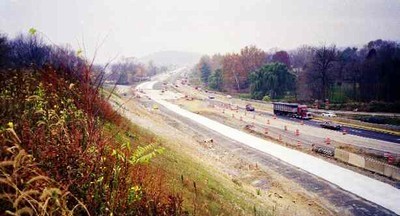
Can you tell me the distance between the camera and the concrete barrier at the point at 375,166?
29.9 m

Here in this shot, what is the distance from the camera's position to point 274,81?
303 feet

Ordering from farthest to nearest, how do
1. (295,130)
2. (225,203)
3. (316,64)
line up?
(316,64)
(295,130)
(225,203)

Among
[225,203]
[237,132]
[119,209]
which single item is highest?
[119,209]

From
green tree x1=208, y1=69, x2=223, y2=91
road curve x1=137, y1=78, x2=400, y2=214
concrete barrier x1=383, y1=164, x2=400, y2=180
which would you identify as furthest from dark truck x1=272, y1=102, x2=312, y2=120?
green tree x1=208, y1=69, x2=223, y2=91

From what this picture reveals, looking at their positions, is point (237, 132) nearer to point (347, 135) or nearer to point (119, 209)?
point (347, 135)

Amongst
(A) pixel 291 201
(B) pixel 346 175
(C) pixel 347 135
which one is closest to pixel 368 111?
(C) pixel 347 135

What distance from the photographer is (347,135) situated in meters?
46.8

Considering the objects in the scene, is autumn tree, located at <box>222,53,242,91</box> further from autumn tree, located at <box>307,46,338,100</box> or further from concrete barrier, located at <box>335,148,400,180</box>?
concrete barrier, located at <box>335,148,400,180</box>

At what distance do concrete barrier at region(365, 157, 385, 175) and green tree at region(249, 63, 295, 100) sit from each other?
61759 mm

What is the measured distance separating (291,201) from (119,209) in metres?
20.7

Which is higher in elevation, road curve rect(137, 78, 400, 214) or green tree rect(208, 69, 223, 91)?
green tree rect(208, 69, 223, 91)

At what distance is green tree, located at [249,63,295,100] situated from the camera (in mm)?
92188

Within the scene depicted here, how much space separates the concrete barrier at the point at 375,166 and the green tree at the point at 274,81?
61.8 meters

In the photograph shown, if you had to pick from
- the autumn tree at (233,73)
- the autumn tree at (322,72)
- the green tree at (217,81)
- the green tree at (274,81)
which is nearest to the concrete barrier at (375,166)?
the autumn tree at (322,72)
